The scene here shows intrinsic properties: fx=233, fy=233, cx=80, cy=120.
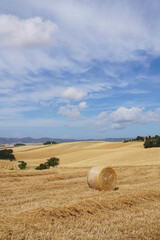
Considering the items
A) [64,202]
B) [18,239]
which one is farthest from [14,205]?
[18,239]

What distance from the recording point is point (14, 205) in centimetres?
741

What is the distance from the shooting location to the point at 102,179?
35.0ft

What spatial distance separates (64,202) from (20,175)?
8.03 m

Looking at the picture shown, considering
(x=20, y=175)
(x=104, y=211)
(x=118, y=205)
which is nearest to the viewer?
(x=104, y=211)

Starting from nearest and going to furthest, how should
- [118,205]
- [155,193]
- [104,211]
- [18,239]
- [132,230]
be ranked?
1. [18,239]
2. [132,230]
3. [104,211]
4. [118,205]
5. [155,193]

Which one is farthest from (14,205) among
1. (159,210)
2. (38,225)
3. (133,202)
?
(159,210)

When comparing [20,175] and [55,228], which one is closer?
[55,228]

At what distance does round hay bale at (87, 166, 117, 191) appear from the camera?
34.5ft

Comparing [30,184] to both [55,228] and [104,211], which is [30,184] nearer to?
[104,211]

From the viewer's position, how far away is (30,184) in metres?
11.7

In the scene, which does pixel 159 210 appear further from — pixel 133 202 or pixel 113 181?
pixel 113 181

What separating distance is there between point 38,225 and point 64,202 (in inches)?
78.4

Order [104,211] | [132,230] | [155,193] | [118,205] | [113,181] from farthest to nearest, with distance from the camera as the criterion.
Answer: [113,181] < [155,193] < [118,205] < [104,211] < [132,230]

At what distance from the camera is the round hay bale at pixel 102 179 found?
10.5 m
